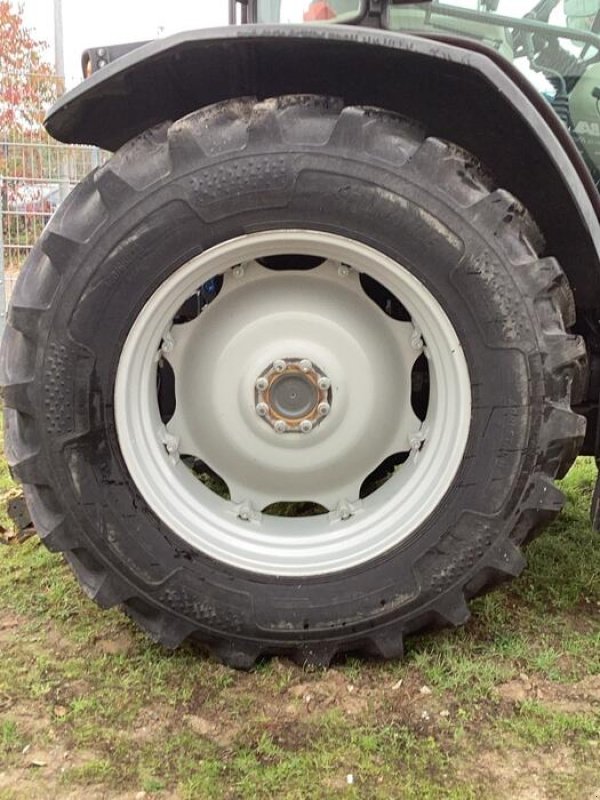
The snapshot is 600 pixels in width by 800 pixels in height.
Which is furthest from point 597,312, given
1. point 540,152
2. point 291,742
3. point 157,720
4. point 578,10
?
point 157,720

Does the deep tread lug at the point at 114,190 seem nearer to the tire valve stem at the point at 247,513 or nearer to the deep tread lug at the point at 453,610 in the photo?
the tire valve stem at the point at 247,513

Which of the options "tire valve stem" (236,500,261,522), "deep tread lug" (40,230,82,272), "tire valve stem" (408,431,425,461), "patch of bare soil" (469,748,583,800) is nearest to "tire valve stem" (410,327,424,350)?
"tire valve stem" (408,431,425,461)

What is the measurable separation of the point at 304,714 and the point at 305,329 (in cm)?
95

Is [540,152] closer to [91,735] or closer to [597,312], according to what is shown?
[597,312]

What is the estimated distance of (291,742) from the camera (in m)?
1.63

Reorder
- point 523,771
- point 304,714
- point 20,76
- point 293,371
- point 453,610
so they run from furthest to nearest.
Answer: point 20,76 → point 293,371 → point 453,610 → point 304,714 → point 523,771

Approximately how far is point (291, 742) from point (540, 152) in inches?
57.0

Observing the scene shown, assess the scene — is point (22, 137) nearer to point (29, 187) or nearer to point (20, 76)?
point (20, 76)

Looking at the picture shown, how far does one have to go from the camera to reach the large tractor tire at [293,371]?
1714 mm

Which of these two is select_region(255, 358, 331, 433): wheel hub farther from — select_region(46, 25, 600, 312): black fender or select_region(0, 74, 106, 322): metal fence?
select_region(0, 74, 106, 322): metal fence

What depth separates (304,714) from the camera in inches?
67.7

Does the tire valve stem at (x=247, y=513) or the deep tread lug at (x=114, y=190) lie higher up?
the deep tread lug at (x=114, y=190)

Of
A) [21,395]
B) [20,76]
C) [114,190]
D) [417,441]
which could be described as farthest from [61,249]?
[20,76]

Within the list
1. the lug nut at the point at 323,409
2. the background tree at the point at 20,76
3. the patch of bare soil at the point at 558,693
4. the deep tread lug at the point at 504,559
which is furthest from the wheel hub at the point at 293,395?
the background tree at the point at 20,76
